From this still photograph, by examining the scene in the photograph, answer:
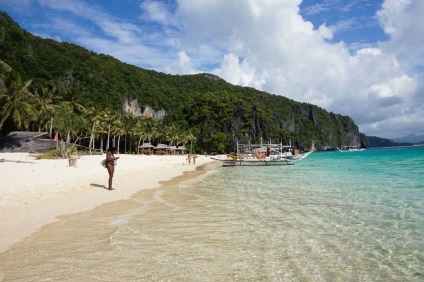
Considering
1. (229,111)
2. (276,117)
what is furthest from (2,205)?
(276,117)

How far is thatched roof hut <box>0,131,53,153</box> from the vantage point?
43156 millimetres

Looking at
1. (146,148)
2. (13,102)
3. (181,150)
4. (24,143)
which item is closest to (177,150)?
(181,150)

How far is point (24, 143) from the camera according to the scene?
44031mm

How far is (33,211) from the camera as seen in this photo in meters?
8.94

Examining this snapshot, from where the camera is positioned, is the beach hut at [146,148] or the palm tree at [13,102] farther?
the beach hut at [146,148]

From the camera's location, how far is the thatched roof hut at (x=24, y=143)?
43156mm

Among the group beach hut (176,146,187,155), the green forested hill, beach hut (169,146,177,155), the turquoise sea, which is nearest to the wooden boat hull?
the turquoise sea

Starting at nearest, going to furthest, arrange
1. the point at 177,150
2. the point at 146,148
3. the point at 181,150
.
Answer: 1. the point at 146,148
2. the point at 181,150
3. the point at 177,150

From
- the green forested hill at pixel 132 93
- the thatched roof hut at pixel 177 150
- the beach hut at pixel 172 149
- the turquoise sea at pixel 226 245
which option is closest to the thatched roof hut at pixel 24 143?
the green forested hill at pixel 132 93

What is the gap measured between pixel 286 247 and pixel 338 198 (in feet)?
25.2

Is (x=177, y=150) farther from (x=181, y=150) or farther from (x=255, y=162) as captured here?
(x=255, y=162)

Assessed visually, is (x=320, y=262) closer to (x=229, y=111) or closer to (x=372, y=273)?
(x=372, y=273)

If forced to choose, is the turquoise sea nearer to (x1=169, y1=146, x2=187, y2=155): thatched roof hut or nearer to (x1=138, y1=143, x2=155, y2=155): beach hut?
(x1=138, y1=143, x2=155, y2=155): beach hut

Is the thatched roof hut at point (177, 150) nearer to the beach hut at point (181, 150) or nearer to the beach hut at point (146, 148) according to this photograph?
A: the beach hut at point (181, 150)
